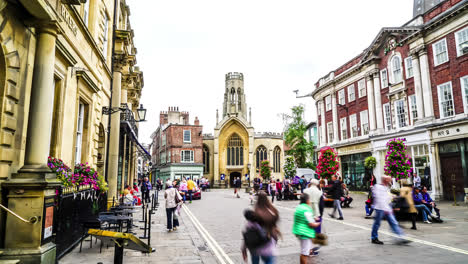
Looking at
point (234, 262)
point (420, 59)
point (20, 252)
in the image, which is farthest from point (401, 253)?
point (420, 59)

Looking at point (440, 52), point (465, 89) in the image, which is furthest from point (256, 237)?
point (440, 52)

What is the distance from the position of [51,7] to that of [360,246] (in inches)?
341

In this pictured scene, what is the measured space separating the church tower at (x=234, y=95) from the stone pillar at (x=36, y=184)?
52.3 meters

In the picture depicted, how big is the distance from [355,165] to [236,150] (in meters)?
29.5

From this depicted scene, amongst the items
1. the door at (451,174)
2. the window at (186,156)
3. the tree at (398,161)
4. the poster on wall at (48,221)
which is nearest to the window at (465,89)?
the door at (451,174)

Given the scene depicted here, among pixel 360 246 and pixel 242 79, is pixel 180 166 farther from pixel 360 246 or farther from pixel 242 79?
pixel 360 246

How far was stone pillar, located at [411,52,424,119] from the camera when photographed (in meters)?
20.8

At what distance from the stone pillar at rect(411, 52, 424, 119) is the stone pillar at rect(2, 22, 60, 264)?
22345 mm

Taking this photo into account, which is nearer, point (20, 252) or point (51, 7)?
point (20, 252)

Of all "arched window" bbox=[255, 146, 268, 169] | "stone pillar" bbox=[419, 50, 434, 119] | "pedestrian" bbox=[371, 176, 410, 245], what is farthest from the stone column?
"arched window" bbox=[255, 146, 268, 169]

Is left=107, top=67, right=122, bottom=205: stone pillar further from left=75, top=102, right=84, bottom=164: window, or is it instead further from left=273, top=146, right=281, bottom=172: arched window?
left=273, top=146, right=281, bottom=172: arched window

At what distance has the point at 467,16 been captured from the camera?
688 inches

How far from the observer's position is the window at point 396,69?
23386 millimetres

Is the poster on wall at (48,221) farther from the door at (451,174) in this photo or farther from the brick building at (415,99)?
the door at (451,174)
